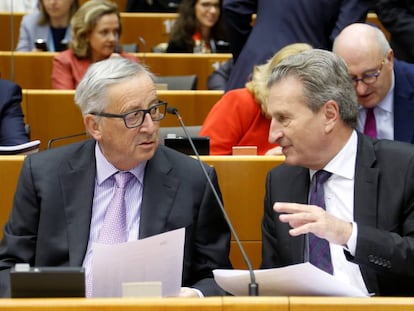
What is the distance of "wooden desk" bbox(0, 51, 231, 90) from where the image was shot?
21.3 feet

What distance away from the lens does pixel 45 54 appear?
6539 mm

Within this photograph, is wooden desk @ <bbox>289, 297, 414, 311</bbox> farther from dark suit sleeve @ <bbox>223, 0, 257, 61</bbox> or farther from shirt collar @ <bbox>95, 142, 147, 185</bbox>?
dark suit sleeve @ <bbox>223, 0, 257, 61</bbox>

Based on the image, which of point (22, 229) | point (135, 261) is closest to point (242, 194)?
point (22, 229)

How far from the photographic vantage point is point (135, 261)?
2555 millimetres

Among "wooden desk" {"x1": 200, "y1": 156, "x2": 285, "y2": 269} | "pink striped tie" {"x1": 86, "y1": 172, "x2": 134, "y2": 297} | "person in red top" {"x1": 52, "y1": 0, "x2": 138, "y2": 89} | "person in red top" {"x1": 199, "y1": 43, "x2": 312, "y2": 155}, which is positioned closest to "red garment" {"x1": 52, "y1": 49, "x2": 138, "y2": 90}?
"person in red top" {"x1": 52, "y1": 0, "x2": 138, "y2": 89}

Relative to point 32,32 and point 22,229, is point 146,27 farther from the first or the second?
point 22,229

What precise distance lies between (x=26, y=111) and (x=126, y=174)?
245cm

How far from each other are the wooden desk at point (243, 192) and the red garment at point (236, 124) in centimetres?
73

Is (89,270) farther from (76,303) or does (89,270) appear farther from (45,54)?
(45,54)

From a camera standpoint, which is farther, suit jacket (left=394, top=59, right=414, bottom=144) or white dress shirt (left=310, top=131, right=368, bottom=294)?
suit jacket (left=394, top=59, right=414, bottom=144)

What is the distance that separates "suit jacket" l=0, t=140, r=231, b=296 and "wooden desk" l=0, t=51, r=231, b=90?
3473 mm

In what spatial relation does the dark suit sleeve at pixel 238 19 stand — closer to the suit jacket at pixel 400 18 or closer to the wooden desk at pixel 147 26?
the suit jacket at pixel 400 18

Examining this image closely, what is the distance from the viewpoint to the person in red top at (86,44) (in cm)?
614

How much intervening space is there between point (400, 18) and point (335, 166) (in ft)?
7.95
